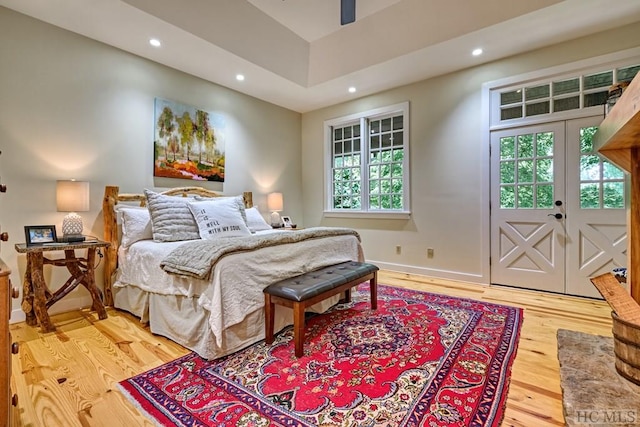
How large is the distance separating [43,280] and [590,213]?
499 centimetres

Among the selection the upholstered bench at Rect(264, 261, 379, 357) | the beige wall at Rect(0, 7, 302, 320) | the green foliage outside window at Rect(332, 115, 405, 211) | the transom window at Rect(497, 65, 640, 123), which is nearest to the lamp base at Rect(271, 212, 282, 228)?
the green foliage outside window at Rect(332, 115, 405, 211)

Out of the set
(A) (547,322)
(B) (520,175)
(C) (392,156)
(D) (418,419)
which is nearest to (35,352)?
(D) (418,419)

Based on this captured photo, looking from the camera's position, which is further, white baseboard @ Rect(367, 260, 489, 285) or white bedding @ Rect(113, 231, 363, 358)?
white baseboard @ Rect(367, 260, 489, 285)

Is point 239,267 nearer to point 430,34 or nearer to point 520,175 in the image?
point 430,34

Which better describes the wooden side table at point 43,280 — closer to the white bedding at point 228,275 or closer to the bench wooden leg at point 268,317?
the white bedding at point 228,275

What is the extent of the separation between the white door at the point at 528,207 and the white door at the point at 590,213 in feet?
0.28

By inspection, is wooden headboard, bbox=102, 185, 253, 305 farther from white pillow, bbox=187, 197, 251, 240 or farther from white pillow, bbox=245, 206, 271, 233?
white pillow, bbox=245, 206, 271, 233

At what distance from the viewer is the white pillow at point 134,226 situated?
9.28 feet

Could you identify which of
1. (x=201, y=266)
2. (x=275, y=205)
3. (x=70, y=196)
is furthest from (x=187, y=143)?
(x=201, y=266)

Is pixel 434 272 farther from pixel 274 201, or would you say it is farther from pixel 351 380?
pixel 351 380

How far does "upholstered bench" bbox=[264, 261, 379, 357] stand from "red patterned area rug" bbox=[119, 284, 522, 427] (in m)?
0.17

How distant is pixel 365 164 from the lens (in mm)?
4719

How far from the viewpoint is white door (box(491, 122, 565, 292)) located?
3.23 meters

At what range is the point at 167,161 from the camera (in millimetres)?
3541
